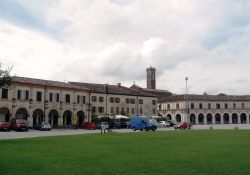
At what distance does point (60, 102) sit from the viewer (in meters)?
63.3

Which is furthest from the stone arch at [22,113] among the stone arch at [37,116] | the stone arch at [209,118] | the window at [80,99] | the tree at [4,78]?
the stone arch at [209,118]

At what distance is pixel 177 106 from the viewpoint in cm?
10906

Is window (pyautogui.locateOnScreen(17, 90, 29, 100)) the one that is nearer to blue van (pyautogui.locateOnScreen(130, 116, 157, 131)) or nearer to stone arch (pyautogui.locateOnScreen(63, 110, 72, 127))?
stone arch (pyautogui.locateOnScreen(63, 110, 72, 127))

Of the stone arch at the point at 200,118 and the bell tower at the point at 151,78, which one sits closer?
the stone arch at the point at 200,118

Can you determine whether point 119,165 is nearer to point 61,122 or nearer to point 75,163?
point 75,163

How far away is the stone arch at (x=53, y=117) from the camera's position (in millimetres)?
61844

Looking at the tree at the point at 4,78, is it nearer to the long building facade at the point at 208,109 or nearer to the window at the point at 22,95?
the window at the point at 22,95

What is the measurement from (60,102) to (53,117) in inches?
114

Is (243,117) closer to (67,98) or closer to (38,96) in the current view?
(67,98)

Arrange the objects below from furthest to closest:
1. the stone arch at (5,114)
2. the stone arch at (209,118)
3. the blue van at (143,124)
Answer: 1. the stone arch at (209,118)
2. the stone arch at (5,114)
3. the blue van at (143,124)

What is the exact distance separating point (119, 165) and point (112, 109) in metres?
65.6

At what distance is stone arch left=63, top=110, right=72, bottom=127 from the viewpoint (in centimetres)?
6432

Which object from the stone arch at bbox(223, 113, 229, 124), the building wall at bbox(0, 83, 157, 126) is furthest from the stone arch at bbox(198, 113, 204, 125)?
the building wall at bbox(0, 83, 157, 126)

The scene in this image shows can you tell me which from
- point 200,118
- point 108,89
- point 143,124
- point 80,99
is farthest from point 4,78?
point 200,118
